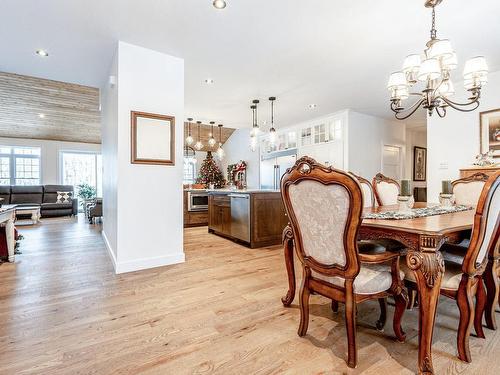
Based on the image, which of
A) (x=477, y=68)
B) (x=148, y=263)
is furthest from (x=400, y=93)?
(x=148, y=263)

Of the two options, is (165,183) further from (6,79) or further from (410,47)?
A: (6,79)

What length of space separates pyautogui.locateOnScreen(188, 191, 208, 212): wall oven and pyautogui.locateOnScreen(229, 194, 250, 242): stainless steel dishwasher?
6.62ft

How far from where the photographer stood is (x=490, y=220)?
1.39 metres

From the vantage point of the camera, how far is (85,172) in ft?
29.7

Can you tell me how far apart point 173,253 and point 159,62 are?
2.32 meters

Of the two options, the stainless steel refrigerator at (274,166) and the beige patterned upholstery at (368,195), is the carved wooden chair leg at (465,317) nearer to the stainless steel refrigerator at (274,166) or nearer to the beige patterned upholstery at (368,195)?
the beige patterned upholstery at (368,195)

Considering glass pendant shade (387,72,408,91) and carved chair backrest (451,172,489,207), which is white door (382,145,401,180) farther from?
glass pendant shade (387,72,408,91)

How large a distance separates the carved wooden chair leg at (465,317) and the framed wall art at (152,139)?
2878 millimetres

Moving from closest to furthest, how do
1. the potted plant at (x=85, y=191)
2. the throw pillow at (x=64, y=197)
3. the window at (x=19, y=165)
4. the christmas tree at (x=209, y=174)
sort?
the throw pillow at (x=64, y=197), the window at (x=19, y=165), the potted plant at (x=85, y=191), the christmas tree at (x=209, y=174)

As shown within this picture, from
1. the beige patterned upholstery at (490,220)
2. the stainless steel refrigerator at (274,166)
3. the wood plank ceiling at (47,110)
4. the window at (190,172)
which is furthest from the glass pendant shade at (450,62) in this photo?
the window at (190,172)

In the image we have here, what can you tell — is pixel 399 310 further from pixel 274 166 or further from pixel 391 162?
pixel 274 166

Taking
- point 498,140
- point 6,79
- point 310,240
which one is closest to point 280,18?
point 310,240

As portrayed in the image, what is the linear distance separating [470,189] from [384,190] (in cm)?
84

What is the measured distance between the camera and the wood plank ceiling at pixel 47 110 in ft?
16.7
